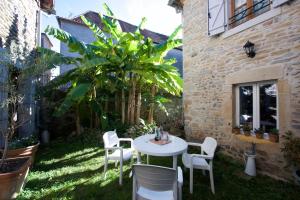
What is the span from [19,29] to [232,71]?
5.90 metres

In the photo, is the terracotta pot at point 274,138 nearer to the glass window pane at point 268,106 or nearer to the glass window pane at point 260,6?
the glass window pane at point 268,106

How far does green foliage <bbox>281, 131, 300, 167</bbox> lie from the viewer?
11.0ft

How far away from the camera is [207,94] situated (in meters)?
5.88

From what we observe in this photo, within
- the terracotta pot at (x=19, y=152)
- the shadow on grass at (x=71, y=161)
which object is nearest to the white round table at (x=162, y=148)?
the shadow on grass at (x=71, y=161)

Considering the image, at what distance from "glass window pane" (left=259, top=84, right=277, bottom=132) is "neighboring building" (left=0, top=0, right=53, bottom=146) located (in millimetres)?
5037

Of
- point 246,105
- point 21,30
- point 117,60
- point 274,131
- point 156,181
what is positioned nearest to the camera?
point 156,181

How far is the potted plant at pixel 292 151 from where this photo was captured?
3.36 meters

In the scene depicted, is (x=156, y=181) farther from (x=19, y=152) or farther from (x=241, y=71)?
(x=241, y=71)

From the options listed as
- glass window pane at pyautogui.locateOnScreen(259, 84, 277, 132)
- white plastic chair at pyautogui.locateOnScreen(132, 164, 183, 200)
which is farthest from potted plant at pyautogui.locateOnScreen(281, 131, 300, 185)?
white plastic chair at pyautogui.locateOnScreen(132, 164, 183, 200)

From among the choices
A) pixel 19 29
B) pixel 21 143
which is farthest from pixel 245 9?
pixel 21 143

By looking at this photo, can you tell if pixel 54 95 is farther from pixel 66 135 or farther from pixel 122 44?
pixel 122 44

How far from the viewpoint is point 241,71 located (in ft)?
15.3

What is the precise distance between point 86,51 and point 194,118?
4.25 meters

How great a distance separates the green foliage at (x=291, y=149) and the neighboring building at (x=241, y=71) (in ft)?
0.43
